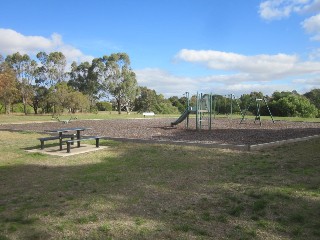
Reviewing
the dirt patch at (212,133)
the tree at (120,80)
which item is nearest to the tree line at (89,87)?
the tree at (120,80)

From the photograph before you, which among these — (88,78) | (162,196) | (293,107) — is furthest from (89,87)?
(162,196)

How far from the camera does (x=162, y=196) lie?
5.46 metres

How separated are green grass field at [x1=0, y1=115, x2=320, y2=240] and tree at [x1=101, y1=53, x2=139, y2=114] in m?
45.0

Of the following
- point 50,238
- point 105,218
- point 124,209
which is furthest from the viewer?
point 124,209

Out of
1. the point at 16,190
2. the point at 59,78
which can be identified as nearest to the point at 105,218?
the point at 16,190

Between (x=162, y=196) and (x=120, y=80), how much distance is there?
50.6 m

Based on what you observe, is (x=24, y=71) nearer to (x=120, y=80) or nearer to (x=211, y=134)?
(x=120, y=80)

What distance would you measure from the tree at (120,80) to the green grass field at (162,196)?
45.0 metres

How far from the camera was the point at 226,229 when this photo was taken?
4070 mm

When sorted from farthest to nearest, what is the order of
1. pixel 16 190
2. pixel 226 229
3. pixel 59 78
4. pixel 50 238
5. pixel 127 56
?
pixel 59 78 → pixel 127 56 → pixel 16 190 → pixel 226 229 → pixel 50 238

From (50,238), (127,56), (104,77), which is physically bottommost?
(50,238)

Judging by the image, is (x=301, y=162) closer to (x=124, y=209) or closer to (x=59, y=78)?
(x=124, y=209)

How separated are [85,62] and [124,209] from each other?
2312 inches

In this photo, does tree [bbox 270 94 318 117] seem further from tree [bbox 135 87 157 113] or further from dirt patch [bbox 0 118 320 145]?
tree [bbox 135 87 157 113]
